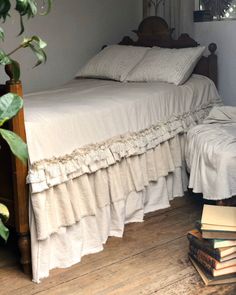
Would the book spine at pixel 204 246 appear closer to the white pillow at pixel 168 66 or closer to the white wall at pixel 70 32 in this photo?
the white pillow at pixel 168 66

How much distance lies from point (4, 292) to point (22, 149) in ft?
3.67

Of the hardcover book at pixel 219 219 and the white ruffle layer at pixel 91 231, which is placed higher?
the hardcover book at pixel 219 219

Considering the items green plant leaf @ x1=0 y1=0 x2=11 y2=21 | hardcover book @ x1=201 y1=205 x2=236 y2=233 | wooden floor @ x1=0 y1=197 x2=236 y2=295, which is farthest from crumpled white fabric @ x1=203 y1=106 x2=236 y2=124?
green plant leaf @ x1=0 y1=0 x2=11 y2=21

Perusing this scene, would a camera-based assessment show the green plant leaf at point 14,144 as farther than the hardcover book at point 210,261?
No

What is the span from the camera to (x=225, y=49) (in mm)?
3375

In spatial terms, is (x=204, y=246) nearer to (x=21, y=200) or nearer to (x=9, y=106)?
(x=21, y=200)

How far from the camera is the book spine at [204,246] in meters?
2.04

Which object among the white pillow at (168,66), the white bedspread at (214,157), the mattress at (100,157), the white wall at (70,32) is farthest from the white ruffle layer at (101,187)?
the white wall at (70,32)

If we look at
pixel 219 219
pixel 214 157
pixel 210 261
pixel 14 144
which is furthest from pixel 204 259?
pixel 14 144

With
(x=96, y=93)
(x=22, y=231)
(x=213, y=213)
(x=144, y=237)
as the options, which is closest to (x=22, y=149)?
(x=22, y=231)

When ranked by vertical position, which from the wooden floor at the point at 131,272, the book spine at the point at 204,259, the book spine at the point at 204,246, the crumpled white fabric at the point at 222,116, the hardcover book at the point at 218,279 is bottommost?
the wooden floor at the point at 131,272

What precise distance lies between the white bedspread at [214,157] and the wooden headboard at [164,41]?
60 centimetres

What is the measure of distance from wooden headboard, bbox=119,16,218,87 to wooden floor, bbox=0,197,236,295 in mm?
1274

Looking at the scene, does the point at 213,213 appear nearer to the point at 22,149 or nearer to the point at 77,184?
the point at 77,184
